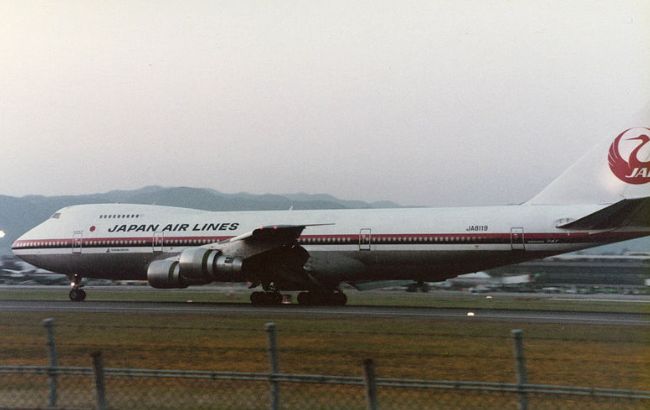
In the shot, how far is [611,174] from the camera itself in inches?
1129

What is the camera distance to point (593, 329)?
19.4 meters

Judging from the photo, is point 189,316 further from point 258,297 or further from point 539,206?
point 539,206

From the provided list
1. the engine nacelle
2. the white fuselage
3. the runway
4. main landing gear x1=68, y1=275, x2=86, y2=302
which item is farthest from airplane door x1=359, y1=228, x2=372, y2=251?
main landing gear x1=68, y1=275, x2=86, y2=302

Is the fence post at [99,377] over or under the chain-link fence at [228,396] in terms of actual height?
over

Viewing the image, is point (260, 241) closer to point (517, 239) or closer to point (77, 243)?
point (517, 239)

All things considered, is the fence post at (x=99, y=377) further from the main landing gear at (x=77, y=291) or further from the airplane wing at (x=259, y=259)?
the main landing gear at (x=77, y=291)

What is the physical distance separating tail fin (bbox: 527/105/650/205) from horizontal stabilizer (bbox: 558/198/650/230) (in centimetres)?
182

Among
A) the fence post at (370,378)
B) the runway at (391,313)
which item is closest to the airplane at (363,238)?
the runway at (391,313)

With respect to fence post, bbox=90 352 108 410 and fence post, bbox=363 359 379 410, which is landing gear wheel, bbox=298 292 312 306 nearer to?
fence post, bbox=90 352 108 410

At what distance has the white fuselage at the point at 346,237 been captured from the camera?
28.0 m

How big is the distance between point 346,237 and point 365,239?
0.79 metres

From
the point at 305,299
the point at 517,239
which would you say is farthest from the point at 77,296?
the point at 517,239

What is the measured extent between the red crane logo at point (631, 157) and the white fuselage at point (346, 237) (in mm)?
1875

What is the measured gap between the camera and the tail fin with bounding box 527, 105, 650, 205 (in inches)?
1115
